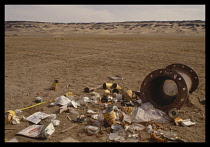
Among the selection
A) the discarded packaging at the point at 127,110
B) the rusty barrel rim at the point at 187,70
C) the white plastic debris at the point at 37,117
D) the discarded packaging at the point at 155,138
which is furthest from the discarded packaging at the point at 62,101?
the rusty barrel rim at the point at 187,70

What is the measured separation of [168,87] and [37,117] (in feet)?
12.7

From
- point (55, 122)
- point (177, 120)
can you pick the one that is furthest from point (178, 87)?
point (55, 122)

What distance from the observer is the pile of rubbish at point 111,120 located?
3859mm

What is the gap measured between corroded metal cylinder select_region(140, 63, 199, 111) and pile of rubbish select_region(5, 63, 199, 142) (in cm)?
29

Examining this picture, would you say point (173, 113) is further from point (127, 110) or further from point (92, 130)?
point (92, 130)

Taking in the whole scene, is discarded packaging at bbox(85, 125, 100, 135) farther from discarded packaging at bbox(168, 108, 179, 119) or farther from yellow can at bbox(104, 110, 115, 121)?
discarded packaging at bbox(168, 108, 179, 119)

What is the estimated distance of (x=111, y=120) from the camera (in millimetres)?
4195

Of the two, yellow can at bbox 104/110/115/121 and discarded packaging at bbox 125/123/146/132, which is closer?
discarded packaging at bbox 125/123/146/132

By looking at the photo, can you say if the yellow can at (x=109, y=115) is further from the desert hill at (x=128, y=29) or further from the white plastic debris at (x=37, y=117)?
the desert hill at (x=128, y=29)

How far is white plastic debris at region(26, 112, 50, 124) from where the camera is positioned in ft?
14.6

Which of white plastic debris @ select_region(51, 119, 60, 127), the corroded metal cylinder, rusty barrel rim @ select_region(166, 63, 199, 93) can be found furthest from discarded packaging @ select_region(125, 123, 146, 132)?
rusty barrel rim @ select_region(166, 63, 199, 93)

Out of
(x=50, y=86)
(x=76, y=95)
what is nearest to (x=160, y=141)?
(x=76, y=95)
